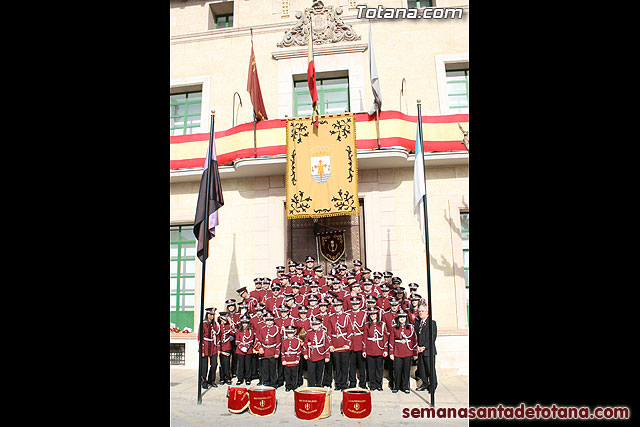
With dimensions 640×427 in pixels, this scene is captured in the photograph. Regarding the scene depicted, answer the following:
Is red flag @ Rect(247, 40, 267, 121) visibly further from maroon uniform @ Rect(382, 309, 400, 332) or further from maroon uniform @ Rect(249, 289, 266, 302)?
maroon uniform @ Rect(382, 309, 400, 332)

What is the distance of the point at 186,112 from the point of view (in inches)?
554

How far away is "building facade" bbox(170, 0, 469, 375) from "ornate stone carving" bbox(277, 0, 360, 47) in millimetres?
37

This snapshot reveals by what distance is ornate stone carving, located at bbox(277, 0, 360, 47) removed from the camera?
43.7ft

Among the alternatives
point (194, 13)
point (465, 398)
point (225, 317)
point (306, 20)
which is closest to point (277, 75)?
point (306, 20)

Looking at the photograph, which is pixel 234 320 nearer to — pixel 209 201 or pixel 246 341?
pixel 246 341

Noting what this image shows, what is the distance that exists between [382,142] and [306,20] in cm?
546

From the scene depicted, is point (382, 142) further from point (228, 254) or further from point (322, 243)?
point (228, 254)

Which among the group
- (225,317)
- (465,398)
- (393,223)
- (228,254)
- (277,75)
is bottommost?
(465,398)

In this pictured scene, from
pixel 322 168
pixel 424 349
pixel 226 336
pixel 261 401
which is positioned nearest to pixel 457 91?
pixel 322 168

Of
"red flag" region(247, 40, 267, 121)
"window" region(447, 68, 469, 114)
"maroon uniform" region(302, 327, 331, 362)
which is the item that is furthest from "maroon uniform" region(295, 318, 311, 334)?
"window" region(447, 68, 469, 114)

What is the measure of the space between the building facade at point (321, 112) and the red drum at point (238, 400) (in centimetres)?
477
